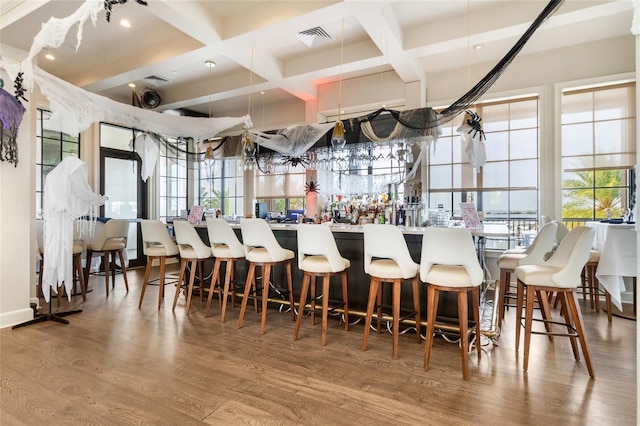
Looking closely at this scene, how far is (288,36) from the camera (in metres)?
4.60

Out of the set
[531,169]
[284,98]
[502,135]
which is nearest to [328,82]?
[284,98]

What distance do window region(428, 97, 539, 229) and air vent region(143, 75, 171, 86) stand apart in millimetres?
4870

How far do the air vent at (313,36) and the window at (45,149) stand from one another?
4.01 metres

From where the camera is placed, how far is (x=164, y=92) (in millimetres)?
6676

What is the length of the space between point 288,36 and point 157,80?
290 cm

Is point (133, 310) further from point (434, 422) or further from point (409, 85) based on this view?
point (409, 85)

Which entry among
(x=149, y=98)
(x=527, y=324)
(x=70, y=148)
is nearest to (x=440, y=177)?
(x=527, y=324)

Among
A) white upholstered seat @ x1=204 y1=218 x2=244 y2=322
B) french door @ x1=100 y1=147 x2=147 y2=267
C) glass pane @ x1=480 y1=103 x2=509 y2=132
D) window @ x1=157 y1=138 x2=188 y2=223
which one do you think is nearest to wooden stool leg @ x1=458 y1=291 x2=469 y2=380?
white upholstered seat @ x1=204 y1=218 x2=244 y2=322

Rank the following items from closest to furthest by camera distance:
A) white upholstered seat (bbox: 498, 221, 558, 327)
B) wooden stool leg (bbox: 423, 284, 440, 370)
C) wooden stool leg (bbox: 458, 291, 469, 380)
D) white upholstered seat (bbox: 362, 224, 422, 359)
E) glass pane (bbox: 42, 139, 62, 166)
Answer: wooden stool leg (bbox: 458, 291, 469, 380) → wooden stool leg (bbox: 423, 284, 440, 370) → white upholstered seat (bbox: 362, 224, 422, 359) → white upholstered seat (bbox: 498, 221, 558, 327) → glass pane (bbox: 42, 139, 62, 166)

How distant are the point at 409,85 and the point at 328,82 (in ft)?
5.17

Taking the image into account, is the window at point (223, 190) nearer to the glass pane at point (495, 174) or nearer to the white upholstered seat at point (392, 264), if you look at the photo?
the glass pane at point (495, 174)

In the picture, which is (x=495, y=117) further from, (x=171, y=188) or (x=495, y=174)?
(x=171, y=188)

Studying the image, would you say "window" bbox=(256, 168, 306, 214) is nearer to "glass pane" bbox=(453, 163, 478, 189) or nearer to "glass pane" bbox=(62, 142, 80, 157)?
"glass pane" bbox=(453, 163, 478, 189)

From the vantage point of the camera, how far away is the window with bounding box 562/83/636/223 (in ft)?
15.3
